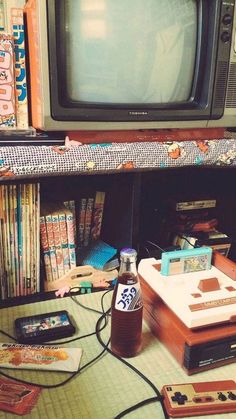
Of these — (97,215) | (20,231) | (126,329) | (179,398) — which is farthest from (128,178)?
(179,398)

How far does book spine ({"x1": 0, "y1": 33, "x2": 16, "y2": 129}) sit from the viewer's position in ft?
2.85

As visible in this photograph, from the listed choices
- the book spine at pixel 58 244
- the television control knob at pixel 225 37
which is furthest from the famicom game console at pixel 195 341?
the television control knob at pixel 225 37

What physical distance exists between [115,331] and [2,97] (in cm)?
60

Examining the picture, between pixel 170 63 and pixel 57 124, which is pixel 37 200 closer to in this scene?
pixel 57 124

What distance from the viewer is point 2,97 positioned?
35.1 inches

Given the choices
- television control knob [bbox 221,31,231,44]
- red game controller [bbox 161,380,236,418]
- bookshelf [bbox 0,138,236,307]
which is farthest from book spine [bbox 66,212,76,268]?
television control knob [bbox 221,31,231,44]

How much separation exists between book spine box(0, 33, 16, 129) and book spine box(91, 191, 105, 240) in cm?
35

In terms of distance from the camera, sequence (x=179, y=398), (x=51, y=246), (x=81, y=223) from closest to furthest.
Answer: (x=179, y=398)
(x=51, y=246)
(x=81, y=223)

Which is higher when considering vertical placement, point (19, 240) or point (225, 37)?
point (225, 37)

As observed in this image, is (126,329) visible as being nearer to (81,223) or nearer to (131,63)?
(81,223)

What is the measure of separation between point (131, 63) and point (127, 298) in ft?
1.87

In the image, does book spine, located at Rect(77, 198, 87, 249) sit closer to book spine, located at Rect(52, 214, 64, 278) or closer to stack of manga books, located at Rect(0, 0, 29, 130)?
book spine, located at Rect(52, 214, 64, 278)

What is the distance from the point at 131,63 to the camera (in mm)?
927

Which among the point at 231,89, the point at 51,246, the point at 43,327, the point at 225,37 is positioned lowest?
the point at 43,327
